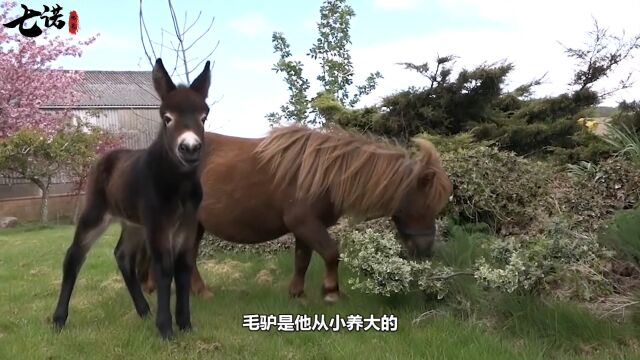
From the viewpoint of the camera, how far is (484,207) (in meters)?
6.36

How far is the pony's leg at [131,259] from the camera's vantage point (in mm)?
4855

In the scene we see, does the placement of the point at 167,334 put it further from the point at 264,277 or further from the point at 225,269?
the point at 225,269

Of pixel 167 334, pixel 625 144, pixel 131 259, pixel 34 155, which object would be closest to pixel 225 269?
pixel 131 259

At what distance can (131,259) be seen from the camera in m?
4.93

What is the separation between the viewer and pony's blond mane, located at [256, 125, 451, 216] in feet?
16.0

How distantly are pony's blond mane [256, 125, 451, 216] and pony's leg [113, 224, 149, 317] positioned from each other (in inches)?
50.2

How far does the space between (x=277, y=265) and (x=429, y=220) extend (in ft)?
7.90

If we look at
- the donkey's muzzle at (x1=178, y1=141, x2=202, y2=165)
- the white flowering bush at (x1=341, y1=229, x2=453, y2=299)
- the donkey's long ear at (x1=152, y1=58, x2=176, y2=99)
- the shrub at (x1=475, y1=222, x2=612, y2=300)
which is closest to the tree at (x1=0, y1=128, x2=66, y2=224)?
the donkey's long ear at (x1=152, y1=58, x2=176, y2=99)

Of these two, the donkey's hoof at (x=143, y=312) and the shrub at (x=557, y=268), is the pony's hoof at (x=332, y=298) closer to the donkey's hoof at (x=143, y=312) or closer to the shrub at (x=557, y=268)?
the shrub at (x=557, y=268)

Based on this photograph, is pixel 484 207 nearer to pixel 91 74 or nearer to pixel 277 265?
pixel 277 265

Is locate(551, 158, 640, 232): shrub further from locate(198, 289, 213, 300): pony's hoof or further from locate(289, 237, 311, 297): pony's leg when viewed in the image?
locate(198, 289, 213, 300): pony's hoof

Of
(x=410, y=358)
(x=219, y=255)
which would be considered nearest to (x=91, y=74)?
(x=219, y=255)

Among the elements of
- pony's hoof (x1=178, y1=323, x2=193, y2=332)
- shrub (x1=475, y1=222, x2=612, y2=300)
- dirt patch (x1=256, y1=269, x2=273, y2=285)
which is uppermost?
shrub (x1=475, y1=222, x2=612, y2=300)

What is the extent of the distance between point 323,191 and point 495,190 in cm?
234
